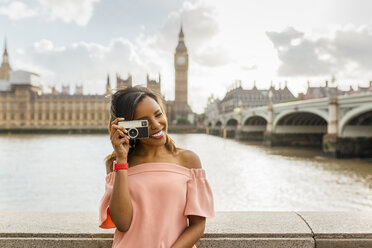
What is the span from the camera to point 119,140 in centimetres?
119

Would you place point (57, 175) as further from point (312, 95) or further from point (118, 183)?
point (312, 95)

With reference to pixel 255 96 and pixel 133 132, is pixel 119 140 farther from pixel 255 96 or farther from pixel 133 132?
pixel 255 96

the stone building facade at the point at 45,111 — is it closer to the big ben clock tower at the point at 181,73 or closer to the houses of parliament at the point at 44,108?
the houses of parliament at the point at 44,108

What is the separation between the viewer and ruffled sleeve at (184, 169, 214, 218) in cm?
126

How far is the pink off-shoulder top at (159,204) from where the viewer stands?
1.24m

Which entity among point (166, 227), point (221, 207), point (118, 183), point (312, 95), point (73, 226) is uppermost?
point (312, 95)

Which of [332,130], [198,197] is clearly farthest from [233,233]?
[332,130]

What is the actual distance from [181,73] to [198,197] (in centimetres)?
6949

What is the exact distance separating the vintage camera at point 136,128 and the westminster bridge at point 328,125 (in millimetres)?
15207

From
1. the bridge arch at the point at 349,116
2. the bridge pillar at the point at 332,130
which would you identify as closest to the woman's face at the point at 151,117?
the bridge arch at the point at 349,116

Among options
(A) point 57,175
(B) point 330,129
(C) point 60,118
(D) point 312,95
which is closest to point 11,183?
(A) point 57,175

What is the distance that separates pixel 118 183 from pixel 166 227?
248 millimetres

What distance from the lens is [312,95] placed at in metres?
49.2

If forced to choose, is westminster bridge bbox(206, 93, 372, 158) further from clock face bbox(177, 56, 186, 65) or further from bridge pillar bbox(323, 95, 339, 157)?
clock face bbox(177, 56, 186, 65)
